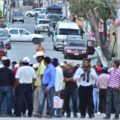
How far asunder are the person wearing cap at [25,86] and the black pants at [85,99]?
Result: 139 cm

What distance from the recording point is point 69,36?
2625 inches

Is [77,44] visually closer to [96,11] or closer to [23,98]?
[96,11]

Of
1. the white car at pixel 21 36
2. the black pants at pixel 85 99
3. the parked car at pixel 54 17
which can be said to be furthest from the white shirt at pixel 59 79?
the parked car at pixel 54 17

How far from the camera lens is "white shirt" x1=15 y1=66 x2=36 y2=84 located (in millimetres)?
24156

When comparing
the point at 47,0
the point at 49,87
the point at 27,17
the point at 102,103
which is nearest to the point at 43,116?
the point at 49,87

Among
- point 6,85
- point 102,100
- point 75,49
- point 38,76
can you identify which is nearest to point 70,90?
point 38,76

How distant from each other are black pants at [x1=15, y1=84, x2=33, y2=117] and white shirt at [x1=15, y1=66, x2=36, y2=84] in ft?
0.51

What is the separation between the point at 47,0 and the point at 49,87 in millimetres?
133140

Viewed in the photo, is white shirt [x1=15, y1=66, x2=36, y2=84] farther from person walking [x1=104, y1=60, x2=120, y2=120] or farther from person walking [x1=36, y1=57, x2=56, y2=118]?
person walking [x1=104, y1=60, x2=120, y2=120]

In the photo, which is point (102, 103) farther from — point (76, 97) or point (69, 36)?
point (69, 36)

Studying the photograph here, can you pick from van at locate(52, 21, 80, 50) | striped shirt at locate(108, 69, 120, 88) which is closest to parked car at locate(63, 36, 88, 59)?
van at locate(52, 21, 80, 50)

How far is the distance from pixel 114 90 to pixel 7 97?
3.07m

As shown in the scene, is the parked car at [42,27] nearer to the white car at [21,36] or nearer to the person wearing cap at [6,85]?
the white car at [21,36]

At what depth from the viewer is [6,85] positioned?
80.1 ft
